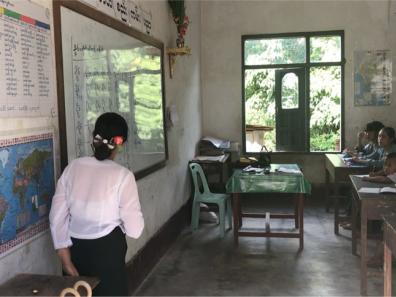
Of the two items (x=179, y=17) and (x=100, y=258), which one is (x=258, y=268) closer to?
(x=100, y=258)

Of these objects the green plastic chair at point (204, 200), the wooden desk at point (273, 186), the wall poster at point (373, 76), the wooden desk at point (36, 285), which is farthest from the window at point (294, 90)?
the wooden desk at point (36, 285)

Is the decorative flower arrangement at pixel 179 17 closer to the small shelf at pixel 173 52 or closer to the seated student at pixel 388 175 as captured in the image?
the small shelf at pixel 173 52

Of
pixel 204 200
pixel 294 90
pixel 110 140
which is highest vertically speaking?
pixel 294 90

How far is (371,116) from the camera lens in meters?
6.36

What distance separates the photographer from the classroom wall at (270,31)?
6.29 meters

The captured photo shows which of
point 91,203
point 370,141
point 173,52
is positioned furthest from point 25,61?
point 370,141

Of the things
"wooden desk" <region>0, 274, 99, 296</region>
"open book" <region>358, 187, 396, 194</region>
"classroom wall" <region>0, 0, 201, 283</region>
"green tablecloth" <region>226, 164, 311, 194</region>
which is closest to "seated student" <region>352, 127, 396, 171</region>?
"green tablecloth" <region>226, 164, 311, 194</region>

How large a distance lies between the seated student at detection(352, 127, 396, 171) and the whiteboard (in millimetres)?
2329

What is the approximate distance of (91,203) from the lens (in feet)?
6.66

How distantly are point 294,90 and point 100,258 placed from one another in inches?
199

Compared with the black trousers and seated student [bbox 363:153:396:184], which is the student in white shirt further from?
seated student [bbox 363:153:396:184]

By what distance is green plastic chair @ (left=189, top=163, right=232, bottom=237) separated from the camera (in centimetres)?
476

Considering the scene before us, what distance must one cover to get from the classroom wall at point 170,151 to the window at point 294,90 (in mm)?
873

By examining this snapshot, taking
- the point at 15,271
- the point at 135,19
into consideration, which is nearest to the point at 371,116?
the point at 135,19
